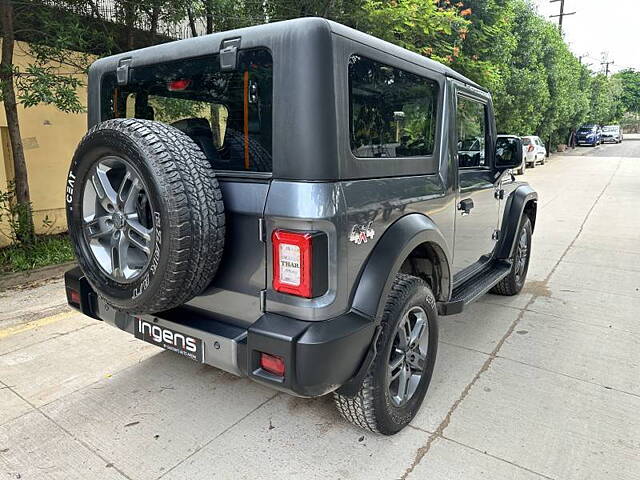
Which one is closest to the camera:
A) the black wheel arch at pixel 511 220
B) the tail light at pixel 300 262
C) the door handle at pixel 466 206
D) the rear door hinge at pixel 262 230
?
the tail light at pixel 300 262

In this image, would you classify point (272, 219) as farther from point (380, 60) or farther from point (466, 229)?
point (466, 229)

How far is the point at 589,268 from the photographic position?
598cm

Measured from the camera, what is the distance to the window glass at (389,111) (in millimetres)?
2166

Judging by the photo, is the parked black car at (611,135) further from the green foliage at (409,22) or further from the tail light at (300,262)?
the tail light at (300,262)

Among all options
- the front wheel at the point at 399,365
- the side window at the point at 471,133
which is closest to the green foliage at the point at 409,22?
the side window at the point at 471,133

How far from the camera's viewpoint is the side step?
307 cm

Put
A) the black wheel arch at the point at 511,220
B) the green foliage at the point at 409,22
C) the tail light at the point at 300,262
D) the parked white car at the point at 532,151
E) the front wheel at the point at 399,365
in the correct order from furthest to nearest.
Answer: the parked white car at the point at 532,151
the green foliage at the point at 409,22
the black wheel arch at the point at 511,220
the front wheel at the point at 399,365
the tail light at the point at 300,262

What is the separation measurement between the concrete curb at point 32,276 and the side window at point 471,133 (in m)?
4.81

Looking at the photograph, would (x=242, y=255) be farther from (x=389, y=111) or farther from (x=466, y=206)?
(x=466, y=206)

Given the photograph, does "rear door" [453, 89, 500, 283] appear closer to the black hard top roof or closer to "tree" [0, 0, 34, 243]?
the black hard top roof

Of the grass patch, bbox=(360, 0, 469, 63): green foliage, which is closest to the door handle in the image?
the grass patch

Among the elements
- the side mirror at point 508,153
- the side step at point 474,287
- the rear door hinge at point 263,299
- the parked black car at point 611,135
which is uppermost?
the parked black car at point 611,135

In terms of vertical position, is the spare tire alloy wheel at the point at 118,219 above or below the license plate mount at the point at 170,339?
above

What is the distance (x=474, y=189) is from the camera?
11.6ft
